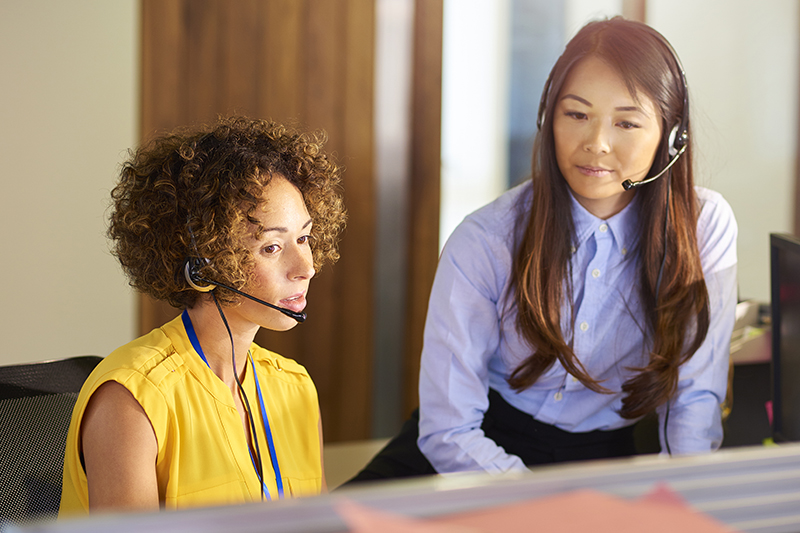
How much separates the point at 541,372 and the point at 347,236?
1409 millimetres

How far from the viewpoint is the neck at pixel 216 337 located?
3.03 feet

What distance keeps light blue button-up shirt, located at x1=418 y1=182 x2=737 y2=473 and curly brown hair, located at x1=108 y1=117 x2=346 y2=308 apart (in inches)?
17.8

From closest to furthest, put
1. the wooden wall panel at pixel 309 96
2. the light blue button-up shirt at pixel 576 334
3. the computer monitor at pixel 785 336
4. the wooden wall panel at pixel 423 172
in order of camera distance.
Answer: the computer monitor at pixel 785 336 → the light blue button-up shirt at pixel 576 334 → the wooden wall panel at pixel 309 96 → the wooden wall panel at pixel 423 172

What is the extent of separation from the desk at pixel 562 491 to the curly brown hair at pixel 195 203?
0.62 m

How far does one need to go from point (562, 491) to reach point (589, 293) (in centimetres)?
101

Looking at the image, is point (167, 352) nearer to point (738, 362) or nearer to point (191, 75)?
point (738, 362)

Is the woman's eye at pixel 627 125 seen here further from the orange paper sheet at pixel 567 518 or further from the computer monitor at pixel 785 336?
the orange paper sheet at pixel 567 518

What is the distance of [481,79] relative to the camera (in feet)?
8.84

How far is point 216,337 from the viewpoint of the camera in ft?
3.04

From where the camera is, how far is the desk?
277mm

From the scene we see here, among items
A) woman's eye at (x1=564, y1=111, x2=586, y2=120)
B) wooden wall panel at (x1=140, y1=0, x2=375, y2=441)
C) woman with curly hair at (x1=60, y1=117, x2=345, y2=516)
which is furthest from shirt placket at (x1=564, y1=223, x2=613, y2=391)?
wooden wall panel at (x1=140, y1=0, x2=375, y2=441)

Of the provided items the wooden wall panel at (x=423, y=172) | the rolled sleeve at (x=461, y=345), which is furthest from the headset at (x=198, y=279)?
the wooden wall panel at (x=423, y=172)

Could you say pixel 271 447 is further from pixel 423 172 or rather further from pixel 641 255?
pixel 423 172

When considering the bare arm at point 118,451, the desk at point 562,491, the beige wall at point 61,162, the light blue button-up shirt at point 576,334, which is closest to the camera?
the desk at point 562,491
